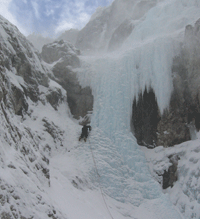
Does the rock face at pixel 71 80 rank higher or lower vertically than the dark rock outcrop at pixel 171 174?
higher

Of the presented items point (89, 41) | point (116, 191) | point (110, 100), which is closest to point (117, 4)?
point (89, 41)

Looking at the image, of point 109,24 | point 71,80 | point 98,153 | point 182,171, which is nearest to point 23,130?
point 98,153

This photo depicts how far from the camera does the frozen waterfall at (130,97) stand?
988 cm

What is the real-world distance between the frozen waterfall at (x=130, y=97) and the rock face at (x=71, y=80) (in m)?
0.63

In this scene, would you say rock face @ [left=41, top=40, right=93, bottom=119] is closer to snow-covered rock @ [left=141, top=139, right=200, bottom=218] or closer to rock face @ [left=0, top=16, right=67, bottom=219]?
rock face @ [left=0, top=16, right=67, bottom=219]

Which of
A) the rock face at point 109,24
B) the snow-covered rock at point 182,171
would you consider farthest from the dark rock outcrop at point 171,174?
the rock face at point 109,24

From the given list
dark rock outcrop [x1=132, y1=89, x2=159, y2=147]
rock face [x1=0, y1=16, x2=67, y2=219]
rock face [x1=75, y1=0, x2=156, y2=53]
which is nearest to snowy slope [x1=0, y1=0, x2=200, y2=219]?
rock face [x1=0, y1=16, x2=67, y2=219]

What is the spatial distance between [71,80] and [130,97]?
5174mm

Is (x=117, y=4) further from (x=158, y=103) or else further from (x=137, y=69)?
(x=158, y=103)

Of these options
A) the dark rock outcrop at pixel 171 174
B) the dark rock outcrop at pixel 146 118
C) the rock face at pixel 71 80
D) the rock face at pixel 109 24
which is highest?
the rock face at pixel 109 24

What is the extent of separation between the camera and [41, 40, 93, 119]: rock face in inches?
610

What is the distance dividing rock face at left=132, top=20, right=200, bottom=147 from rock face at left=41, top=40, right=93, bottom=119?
12.4 ft

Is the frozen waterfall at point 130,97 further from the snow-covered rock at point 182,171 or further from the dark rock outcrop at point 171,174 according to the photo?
the dark rock outcrop at point 171,174

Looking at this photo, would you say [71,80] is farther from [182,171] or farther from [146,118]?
[182,171]
